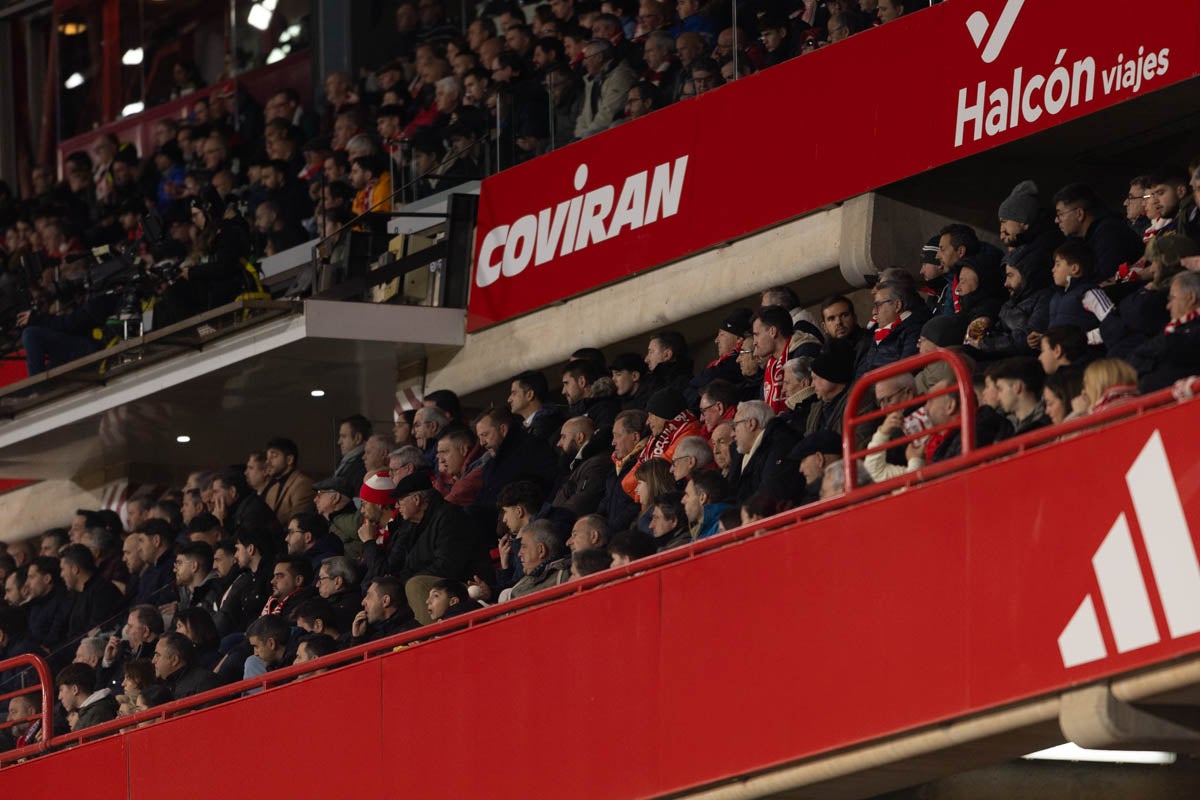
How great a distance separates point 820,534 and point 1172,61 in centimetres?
316

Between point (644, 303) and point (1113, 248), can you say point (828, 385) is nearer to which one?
point (1113, 248)

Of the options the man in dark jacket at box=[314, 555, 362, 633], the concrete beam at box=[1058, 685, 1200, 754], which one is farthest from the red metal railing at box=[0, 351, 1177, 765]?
the concrete beam at box=[1058, 685, 1200, 754]

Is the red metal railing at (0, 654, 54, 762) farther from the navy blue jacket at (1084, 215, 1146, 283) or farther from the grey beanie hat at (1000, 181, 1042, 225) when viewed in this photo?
the navy blue jacket at (1084, 215, 1146, 283)

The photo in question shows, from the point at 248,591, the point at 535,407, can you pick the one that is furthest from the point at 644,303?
the point at 248,591

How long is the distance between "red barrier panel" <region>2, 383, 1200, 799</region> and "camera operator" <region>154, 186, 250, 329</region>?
170 inches

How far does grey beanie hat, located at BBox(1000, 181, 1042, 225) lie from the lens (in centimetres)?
1004

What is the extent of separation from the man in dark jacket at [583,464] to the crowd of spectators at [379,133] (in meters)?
2.25

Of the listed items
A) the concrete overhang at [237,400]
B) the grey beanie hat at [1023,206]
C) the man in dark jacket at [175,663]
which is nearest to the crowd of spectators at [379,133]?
the concrete overhang at [237,400]

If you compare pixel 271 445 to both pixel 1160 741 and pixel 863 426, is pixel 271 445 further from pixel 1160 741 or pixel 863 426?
pixel 1160 741

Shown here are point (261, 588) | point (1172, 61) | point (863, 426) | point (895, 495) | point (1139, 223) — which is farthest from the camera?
point (261, 588)

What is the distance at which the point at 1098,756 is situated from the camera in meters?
8.74

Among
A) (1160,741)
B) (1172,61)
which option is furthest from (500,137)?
(1160,741)

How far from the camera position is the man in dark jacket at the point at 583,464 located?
1101 cm

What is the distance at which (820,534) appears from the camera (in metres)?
8.45
